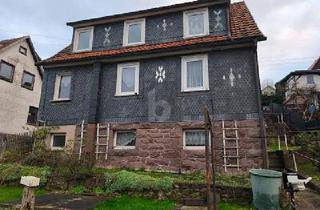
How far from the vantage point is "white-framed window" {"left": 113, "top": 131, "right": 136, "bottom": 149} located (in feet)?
43.1

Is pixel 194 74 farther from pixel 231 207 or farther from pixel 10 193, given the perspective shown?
pixel 10 193

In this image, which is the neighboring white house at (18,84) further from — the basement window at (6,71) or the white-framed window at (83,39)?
the white-framed window at (83,39)

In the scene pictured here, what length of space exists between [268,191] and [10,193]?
863 centimetres

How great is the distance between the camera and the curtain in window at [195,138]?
11969 millimetres

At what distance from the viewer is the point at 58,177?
35.5ft

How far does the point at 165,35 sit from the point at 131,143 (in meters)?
6.03

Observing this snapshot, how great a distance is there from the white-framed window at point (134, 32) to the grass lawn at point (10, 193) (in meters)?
8.87

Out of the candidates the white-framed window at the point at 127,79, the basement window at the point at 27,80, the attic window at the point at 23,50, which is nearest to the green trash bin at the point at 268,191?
the white-framed window at the point at 127,79

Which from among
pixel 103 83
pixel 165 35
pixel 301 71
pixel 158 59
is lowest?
pixel 103 83

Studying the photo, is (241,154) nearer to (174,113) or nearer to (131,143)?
(174,113)

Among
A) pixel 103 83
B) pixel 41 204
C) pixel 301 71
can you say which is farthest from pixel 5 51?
pixel 301 71

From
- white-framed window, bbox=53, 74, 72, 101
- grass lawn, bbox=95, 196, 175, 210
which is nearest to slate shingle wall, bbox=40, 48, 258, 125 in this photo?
white-framed window, bbox=53, 74, 72, 101

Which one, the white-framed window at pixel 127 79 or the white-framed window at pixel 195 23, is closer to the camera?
the white-framed window at pixel 127 79

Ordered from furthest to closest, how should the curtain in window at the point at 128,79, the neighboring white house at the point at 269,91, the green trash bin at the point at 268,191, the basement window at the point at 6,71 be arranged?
1. the neighboring white house at the point at 269,91
2. the basement window at the point at 6,71
3. the curtain in window at the point at 128,79
4. the green trash bin at the point at 268,191
